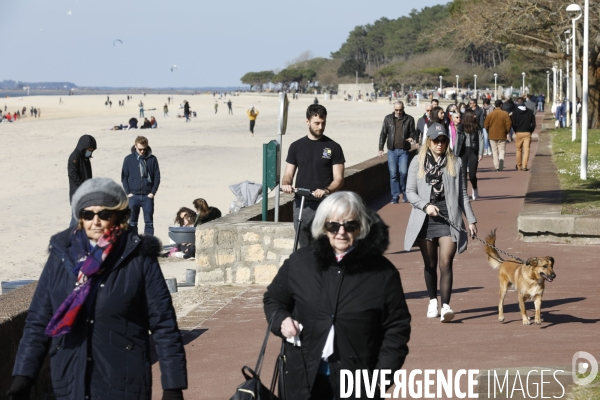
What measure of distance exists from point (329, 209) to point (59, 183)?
2709cm

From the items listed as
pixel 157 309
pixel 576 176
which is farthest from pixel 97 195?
pixel 576 176

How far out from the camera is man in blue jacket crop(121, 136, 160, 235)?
46.9ft

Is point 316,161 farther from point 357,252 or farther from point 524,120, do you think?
point 524,120

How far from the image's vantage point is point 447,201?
8195 mm

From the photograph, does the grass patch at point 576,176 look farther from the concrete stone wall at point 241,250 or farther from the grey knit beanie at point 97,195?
the grey knit beanie at point 97,195

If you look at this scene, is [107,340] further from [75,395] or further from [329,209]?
[329,209]

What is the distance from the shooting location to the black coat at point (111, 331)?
388 centimetres

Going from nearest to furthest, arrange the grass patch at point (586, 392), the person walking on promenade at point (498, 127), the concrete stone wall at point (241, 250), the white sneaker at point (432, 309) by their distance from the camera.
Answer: the grass patch at point (586, 392), the white sneaker at point (432, 309), the concrete stone wall at point (241, 250), the person walking on promenade at point (498, 127)

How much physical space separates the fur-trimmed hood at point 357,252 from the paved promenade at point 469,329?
2.76 meters

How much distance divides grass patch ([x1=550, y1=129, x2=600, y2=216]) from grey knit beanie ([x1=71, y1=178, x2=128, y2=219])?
1025 cm

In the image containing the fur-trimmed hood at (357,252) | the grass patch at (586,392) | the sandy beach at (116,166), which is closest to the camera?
the fur-trimmed hood at (357,252)

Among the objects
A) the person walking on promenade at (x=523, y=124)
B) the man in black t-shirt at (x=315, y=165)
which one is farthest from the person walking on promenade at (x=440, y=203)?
the person walking on promenade at (x=523, y=124)

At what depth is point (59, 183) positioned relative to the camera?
3009 cm

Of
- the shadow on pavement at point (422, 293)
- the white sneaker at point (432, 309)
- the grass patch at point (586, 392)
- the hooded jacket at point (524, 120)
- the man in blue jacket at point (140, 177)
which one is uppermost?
the hooded jacket at point (524, 120)
